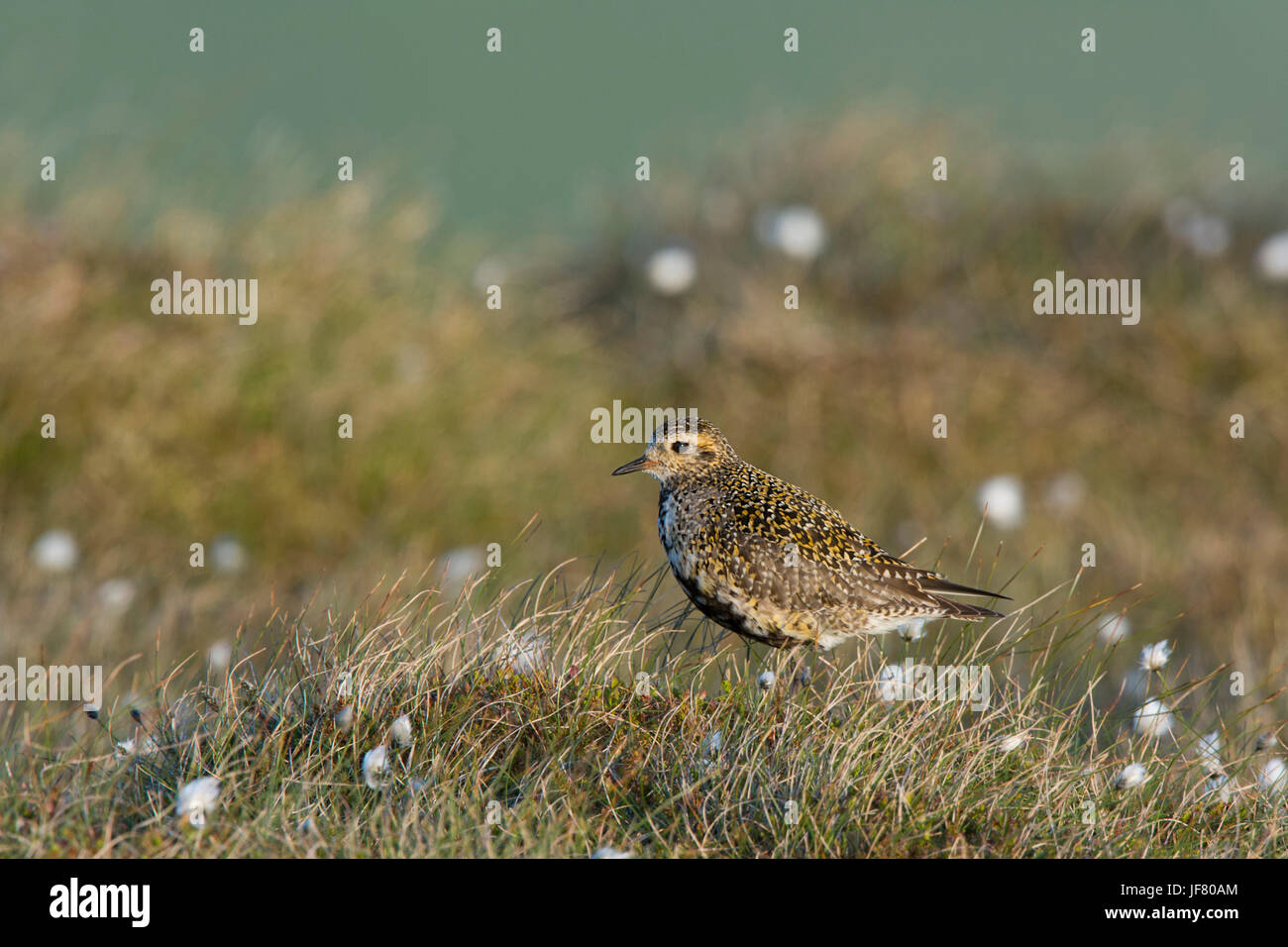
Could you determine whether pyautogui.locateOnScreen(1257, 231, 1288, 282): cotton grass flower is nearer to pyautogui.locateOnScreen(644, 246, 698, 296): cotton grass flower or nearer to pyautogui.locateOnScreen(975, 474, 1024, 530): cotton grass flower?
pyautogui.locateOnScreen(975, 474, 1024, 530): cotton grass flower

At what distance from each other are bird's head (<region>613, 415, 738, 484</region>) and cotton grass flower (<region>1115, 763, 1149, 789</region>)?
7.28ft

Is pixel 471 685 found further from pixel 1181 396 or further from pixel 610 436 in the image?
pixel 1181 396

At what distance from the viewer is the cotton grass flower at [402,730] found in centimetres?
505

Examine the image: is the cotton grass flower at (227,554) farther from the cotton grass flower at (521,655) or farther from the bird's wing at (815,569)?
the bird's wing at (815,569)

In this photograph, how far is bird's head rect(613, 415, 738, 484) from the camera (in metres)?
6.45

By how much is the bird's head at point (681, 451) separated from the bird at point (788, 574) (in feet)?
0.80

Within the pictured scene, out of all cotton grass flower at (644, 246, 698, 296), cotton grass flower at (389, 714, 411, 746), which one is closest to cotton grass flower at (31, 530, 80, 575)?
cotton grass flower at (389, 714, 411, 746)

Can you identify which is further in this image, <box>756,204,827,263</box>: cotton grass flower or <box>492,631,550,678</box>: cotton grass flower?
<box>756,204,827,263</box>: cotton grass flower

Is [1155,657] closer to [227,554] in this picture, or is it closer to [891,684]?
[891,684]

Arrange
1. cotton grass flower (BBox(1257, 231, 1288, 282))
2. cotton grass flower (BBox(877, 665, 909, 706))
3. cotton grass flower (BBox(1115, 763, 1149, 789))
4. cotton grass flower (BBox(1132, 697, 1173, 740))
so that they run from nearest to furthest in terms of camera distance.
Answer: cotton grass flower (BBox(1115, 763, 1149, 789))
cotton grass flower (BBox(877, 665, 909, 706))
cotton grass flower (BBox(1132, 697, 1173, 740))
cotton grass flower (BBox(1257, 231, 1288, 282))

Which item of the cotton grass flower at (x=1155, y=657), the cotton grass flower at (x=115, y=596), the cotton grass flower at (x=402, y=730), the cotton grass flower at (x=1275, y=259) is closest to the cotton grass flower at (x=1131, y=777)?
the cotton grass flower at (x=1155, y=657)

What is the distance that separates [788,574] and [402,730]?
1670 millimetres

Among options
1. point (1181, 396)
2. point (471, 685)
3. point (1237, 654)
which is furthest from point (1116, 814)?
point (1181, 396)

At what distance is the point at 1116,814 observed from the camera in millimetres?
5242
